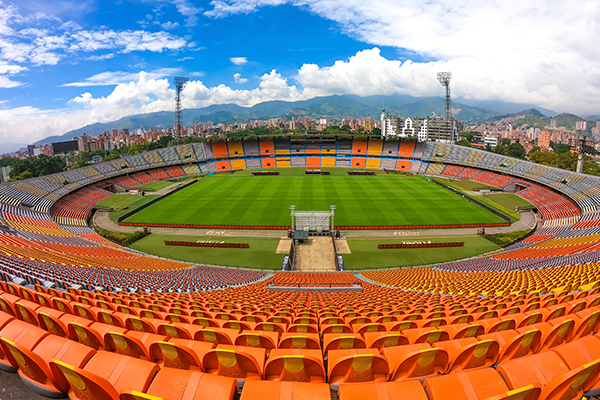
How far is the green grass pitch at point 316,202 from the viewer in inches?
1516

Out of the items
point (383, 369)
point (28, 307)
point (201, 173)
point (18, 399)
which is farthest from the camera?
point (201, 173)

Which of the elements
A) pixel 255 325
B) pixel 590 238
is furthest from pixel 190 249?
pixel 590 238

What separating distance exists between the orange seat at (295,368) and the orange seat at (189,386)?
833mm

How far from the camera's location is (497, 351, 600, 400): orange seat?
292 centimetres

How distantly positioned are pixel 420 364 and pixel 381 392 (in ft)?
3.92

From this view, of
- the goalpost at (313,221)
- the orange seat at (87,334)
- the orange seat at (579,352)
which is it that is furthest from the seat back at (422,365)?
the goalpost at (313,221)

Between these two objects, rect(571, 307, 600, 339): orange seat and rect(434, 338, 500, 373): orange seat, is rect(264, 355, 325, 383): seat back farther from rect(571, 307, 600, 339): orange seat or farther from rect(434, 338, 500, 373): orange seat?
rect(571, 307, 600, 339): orange seat

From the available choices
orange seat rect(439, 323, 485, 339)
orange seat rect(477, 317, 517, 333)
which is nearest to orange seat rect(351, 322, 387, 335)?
orange seat rect(439, 323, 485, 339)

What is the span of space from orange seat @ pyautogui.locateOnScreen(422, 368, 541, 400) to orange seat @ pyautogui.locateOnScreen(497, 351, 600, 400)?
26cm

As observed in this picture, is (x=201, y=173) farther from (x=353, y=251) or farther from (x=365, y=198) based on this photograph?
(x=353, y=251)

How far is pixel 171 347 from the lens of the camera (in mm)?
4070

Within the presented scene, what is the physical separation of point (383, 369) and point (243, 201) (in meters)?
44.1

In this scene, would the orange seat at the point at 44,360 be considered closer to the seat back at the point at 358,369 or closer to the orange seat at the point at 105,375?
the orange seat at the point at 105,375

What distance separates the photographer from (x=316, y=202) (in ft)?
149
